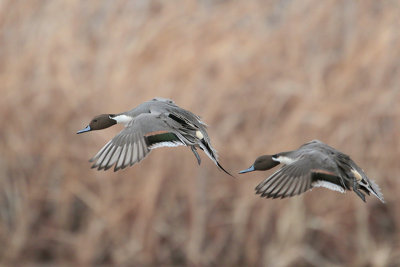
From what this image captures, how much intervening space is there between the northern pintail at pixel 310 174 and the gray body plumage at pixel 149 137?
2.4 inches

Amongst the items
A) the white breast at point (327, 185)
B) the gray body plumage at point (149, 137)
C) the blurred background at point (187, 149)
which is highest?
the blurred background at point (187, 149)

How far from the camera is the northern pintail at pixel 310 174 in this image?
2.13 ft

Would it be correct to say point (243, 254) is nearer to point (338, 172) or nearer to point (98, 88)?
point (98, 88)

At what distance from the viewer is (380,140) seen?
3217 mm

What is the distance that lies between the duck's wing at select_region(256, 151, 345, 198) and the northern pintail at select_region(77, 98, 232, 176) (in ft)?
0.20

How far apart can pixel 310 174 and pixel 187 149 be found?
246cm

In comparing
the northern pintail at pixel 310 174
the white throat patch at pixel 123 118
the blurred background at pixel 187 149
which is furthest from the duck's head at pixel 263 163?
the blurred background at pixel 187 149

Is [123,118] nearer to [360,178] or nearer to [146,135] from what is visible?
[146,135]

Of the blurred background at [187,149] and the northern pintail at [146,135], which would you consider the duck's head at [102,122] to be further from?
the blurred background at [187,149]

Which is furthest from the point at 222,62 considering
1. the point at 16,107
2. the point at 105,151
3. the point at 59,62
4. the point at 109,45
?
the point at 105,151

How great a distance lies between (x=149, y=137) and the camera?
665 mm

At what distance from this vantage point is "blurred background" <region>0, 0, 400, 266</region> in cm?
318

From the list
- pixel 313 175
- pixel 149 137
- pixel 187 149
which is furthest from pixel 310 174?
Answer: pixel 187 149

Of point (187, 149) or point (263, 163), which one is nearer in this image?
point (263, 163)
